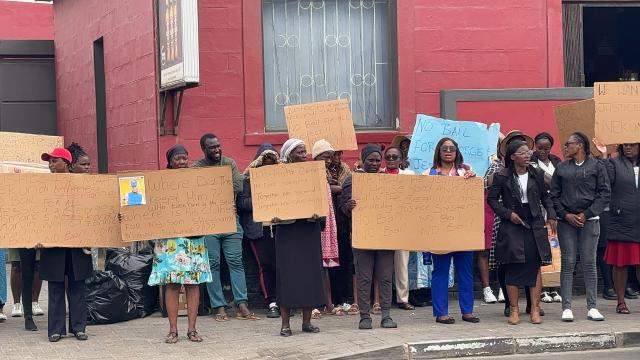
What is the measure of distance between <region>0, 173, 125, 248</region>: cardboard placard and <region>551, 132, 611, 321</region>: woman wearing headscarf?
4.21 m

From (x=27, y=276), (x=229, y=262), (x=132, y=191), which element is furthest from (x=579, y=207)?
(x=27, y=276)

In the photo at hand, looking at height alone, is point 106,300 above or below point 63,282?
below

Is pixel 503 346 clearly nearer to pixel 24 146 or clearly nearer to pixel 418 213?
pixel 418 213

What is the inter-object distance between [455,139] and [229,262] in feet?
9.43

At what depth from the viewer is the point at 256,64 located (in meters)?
13.9

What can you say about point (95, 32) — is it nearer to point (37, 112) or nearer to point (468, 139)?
point (37, 112)

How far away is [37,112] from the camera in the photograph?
1986 cm

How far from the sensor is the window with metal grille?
46.7ft

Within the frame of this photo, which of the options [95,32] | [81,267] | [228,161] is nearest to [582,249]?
[228,161]

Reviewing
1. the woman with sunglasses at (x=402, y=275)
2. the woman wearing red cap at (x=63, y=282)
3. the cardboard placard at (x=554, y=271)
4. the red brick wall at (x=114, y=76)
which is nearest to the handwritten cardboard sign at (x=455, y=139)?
the woman with sunglasses at (x=402, y=275)

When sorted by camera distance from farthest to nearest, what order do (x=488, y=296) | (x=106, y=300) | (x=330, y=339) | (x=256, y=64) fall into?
(x=256, y=64) → (x=488, y=296) → (x=106, y=300) → (x=330, y=339)

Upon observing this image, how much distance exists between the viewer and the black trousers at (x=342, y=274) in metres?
11.7

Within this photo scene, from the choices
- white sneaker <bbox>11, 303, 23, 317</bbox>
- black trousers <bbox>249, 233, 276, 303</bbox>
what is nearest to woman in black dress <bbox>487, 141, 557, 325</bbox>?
black trousers <bbox>249, 233, 276, 303</bbox>

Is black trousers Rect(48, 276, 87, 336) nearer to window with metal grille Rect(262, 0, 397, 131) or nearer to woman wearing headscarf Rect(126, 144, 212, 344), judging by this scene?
woman wearing headscarf Rect(126, 144, 212, 344)
